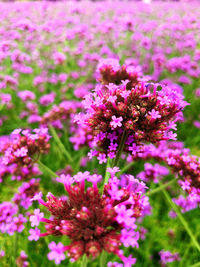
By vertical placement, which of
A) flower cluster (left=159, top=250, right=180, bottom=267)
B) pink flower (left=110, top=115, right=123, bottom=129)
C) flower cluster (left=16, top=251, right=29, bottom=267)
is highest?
pink flower (left=110, top=115, right=123, bottom=129)

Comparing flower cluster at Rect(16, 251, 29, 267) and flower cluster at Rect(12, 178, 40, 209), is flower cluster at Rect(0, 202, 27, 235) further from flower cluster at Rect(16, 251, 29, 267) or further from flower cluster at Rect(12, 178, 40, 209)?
flower cluster at Rect(16, 251, 29, 267)

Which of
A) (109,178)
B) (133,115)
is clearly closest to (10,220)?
(109,178)

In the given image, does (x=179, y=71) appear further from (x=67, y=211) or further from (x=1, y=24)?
(x=1, y=24)

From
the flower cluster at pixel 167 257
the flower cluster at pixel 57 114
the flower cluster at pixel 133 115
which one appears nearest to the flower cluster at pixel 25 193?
the flower cluster at pixel 57 114

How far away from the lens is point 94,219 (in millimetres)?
1300

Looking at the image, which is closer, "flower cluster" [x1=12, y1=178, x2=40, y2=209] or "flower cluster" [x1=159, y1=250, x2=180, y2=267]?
"flower cluster" [x1=12, y1=178, x2=40, y2=209]

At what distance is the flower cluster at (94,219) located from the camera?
1148 millimetres

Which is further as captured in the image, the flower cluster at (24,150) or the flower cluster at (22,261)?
the flower cluster at (22,261)

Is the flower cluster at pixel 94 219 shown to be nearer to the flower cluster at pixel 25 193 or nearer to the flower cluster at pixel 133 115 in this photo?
the flower cluster at pixel 133 115

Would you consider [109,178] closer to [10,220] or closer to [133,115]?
[133,115]

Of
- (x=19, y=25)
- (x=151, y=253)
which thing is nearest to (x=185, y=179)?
(x=151, y=253)

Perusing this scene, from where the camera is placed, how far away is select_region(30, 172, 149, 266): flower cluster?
115 cm

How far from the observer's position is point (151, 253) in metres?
2.91

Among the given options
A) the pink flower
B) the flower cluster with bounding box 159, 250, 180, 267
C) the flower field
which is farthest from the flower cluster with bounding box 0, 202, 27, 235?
the flower cluster with bounding box 159, 250, 180, 267
